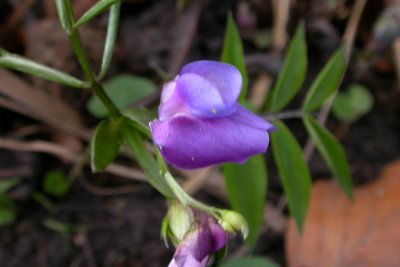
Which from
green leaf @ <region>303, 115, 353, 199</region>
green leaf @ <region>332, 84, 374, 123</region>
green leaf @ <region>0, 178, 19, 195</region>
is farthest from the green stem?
green leaf @ <region>332, 84, 374, 123</region>

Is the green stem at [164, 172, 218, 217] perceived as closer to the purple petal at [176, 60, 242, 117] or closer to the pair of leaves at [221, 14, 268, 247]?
the purple petal at [176, 60, 242, 117]

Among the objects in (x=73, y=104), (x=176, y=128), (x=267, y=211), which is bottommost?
(x=267, y=211)

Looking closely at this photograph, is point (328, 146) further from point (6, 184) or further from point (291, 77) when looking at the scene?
point (6, 184)

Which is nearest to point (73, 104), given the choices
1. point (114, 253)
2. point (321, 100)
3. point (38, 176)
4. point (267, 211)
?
point (38, 176)

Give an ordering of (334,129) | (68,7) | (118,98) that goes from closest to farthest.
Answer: (68,7), (118,98), (334,129)

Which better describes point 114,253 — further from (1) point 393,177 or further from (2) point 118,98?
(1) point 393,177

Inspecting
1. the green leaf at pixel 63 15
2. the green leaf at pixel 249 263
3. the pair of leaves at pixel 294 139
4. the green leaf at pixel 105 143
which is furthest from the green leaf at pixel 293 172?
the green leaf at pixel 63 15
